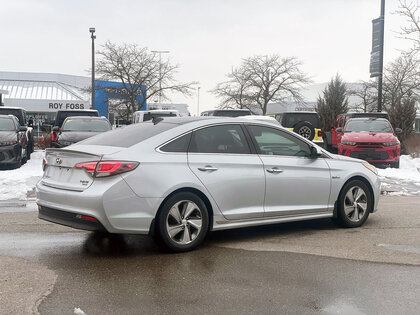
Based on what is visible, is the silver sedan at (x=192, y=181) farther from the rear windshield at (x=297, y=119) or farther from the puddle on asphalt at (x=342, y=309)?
the rear windshield at (x=297, y=119)

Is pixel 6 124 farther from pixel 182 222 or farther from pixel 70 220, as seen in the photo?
pixel 182 222

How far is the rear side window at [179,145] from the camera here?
576 centimetres

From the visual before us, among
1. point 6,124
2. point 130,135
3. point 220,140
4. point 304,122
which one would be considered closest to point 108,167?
point 130,135

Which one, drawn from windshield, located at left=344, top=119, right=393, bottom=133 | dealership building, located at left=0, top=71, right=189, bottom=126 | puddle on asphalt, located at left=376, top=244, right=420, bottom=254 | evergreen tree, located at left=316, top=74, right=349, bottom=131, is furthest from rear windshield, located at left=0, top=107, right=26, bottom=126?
evergreen tree, located at left=316, top=74, right=349, bottom=131

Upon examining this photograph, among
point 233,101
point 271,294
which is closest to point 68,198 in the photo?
point 271,294

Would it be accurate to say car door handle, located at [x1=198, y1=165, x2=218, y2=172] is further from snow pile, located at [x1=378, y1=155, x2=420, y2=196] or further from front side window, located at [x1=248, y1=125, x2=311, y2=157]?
snow pile, located at [x1=378, y1=155, x2=420, y2=196]

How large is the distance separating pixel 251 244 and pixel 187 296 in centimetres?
202

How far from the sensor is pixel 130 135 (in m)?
6.08

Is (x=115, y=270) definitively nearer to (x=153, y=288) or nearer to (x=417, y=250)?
(x=153, y=288)

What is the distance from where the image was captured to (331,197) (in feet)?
22.7

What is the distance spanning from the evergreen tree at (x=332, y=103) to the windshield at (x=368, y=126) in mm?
24131

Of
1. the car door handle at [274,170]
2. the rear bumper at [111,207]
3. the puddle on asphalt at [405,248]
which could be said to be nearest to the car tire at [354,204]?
the puddle on asphalt at [405,248]

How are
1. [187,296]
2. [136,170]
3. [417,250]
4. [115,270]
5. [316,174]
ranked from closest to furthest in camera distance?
[187,296], [115,270], [136,170], [417,250], [316,174]

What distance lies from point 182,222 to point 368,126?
13499mm
